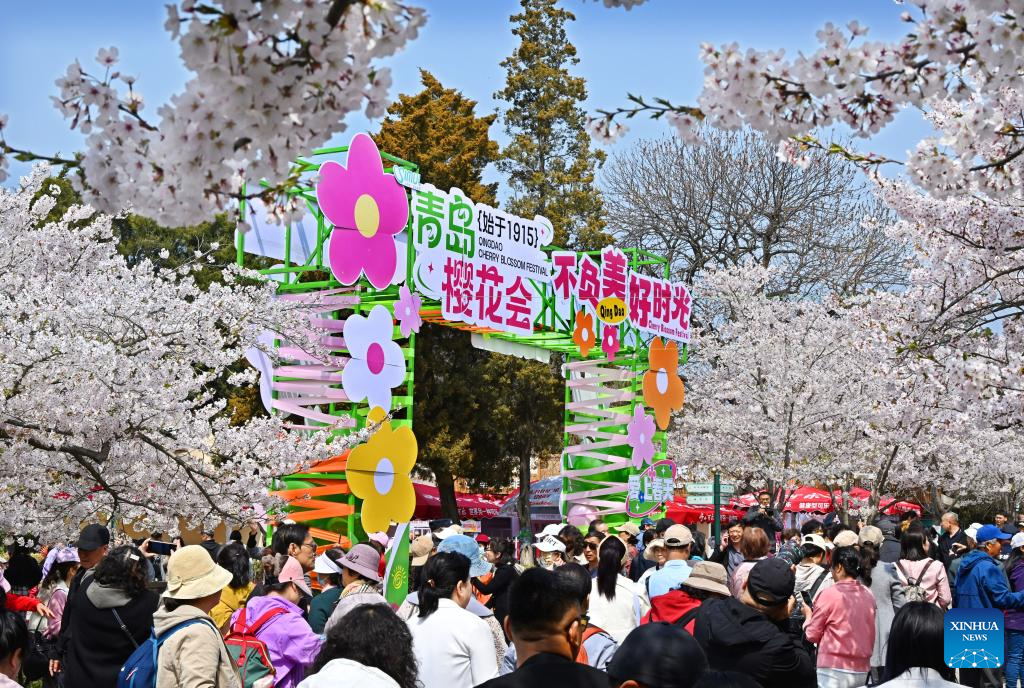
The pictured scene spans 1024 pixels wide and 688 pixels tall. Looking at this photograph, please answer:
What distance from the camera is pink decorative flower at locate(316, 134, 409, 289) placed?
13.0m

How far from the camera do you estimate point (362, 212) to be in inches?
528

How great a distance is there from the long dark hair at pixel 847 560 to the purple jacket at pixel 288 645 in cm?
349

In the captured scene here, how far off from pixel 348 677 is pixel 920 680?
202 cm

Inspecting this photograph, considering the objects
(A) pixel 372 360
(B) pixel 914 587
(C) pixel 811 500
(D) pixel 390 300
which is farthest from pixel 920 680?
(C) pixel 811 500

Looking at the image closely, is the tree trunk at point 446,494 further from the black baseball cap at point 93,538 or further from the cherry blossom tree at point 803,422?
the black baseball cap at point 93,538

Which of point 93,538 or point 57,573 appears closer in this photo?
point 93,538

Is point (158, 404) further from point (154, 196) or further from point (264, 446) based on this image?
point (154, 196)

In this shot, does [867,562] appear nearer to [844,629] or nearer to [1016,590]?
[844,629]

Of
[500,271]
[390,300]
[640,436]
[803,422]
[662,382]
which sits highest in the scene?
[500,271]

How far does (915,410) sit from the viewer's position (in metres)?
13.7

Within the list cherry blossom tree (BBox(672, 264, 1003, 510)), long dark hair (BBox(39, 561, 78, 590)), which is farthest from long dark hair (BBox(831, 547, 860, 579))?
cherry blossom tree (BBox(672, 264, 1003, 510))

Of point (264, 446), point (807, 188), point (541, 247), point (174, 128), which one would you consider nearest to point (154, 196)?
point (174, 128)

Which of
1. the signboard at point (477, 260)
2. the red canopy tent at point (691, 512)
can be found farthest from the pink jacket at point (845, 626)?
the red canopy tent at point (691, 512)

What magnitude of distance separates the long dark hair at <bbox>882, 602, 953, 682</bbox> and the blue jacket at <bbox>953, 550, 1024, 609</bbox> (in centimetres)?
609
